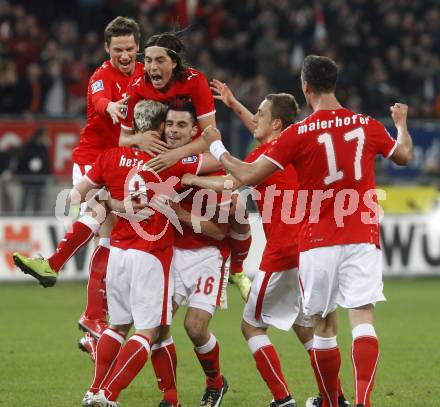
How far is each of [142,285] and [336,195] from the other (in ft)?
4.55

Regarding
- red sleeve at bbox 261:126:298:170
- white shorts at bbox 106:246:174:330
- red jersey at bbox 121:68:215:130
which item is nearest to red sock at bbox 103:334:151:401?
white shorts at bbox 106:246:174:330

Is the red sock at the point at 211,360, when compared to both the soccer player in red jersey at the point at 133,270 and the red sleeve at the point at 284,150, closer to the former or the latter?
the soccer player in red jersey at the point at 133,270

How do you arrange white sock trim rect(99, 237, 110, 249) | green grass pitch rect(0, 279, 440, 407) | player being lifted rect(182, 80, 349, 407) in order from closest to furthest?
player being lifted rect(182, 80, 349, 407) < green grass pitch rect(0, 279, 440, 407) < white sock trim rect(99, 237, 110, 249)

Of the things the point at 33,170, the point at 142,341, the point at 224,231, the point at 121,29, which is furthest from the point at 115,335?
the point at 33,170

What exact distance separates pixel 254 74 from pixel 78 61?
363cm

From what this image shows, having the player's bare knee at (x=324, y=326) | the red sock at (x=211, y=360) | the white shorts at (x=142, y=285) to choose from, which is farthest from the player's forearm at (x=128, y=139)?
the player's bare knee at (x=324, y=326)

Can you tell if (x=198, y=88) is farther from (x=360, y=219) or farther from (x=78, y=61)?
(x=78, y=61)

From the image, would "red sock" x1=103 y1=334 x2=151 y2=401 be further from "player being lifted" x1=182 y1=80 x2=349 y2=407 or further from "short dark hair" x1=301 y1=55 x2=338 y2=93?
"short dark hair" x1=301 y1=55 x2=338 y2=93

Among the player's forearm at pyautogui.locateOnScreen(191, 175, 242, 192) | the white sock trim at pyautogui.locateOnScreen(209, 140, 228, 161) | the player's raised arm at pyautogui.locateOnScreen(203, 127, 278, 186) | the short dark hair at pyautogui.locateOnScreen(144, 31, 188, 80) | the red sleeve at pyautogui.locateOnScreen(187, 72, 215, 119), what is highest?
the short dark hair at pyautogui.locateOnScreen(144, 31, 188, 80)

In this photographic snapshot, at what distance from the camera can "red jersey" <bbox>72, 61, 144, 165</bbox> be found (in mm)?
8578

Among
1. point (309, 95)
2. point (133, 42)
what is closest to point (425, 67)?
point (133, 42)

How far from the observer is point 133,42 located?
28.7 ft

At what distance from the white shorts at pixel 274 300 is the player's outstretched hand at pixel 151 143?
113 cm

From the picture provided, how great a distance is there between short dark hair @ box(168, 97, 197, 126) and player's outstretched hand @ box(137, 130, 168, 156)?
297 millimetres
